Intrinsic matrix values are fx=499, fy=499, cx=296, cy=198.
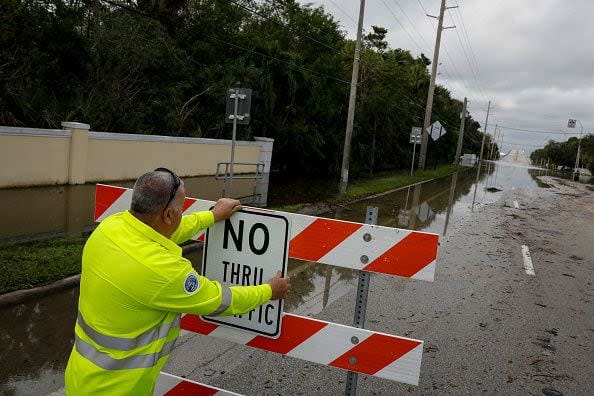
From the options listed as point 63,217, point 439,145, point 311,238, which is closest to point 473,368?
point 311,238

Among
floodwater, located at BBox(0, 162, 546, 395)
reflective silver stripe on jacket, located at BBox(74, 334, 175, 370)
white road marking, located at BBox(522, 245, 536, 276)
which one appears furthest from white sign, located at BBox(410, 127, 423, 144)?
reflective silver stripe on jacket, located at BBox(74, 334, 175, 370)

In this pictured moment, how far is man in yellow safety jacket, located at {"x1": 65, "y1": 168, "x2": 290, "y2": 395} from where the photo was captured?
2105 millimetres

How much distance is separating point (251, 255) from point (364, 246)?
64 cm

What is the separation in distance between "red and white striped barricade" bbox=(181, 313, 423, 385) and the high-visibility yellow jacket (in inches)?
27.6

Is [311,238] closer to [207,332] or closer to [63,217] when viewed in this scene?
[207,332]

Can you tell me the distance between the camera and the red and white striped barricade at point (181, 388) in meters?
3.08

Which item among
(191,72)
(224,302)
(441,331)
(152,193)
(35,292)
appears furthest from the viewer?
(191,72)

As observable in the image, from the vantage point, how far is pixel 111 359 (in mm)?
2174

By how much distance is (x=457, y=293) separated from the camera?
24.8 ft

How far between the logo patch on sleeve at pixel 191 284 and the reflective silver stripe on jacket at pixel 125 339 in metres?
0.25

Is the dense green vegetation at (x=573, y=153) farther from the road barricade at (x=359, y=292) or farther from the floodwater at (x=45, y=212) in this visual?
the road barricade at (x=359, y=292)

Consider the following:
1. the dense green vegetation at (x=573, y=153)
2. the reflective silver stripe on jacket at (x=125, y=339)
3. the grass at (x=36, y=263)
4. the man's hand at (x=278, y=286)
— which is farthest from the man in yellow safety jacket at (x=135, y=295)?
the dense green vegetation at (x=573, y=153)

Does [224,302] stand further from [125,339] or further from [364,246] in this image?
[364,246]

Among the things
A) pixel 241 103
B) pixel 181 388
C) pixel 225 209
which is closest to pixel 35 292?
pixel 181 388
